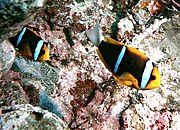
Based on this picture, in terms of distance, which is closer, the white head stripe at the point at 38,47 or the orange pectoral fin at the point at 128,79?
the orange pectoral fin at the point at 128,79

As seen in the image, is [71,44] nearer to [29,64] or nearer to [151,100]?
[29,64]

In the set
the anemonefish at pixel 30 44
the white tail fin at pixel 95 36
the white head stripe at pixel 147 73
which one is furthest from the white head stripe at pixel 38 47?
the white head stripe at pixel 147 73

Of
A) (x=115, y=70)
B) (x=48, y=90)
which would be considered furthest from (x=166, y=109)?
(x=115, y=70)

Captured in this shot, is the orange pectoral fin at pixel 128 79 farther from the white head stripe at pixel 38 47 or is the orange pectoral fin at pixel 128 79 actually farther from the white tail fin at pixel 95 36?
the white head stripe at pixel 38 47

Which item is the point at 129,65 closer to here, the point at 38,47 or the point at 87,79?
the point at 38,47

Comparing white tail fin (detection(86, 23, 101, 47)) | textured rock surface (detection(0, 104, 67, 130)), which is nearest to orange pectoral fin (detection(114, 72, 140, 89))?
white tail fin (detection(86, 23, 101, 47))

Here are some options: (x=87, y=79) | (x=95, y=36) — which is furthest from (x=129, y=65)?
(x=87, y=79)

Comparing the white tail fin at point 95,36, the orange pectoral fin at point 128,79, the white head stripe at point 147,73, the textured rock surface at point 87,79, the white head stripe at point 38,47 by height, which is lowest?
the textured rock surface at point 87,79
